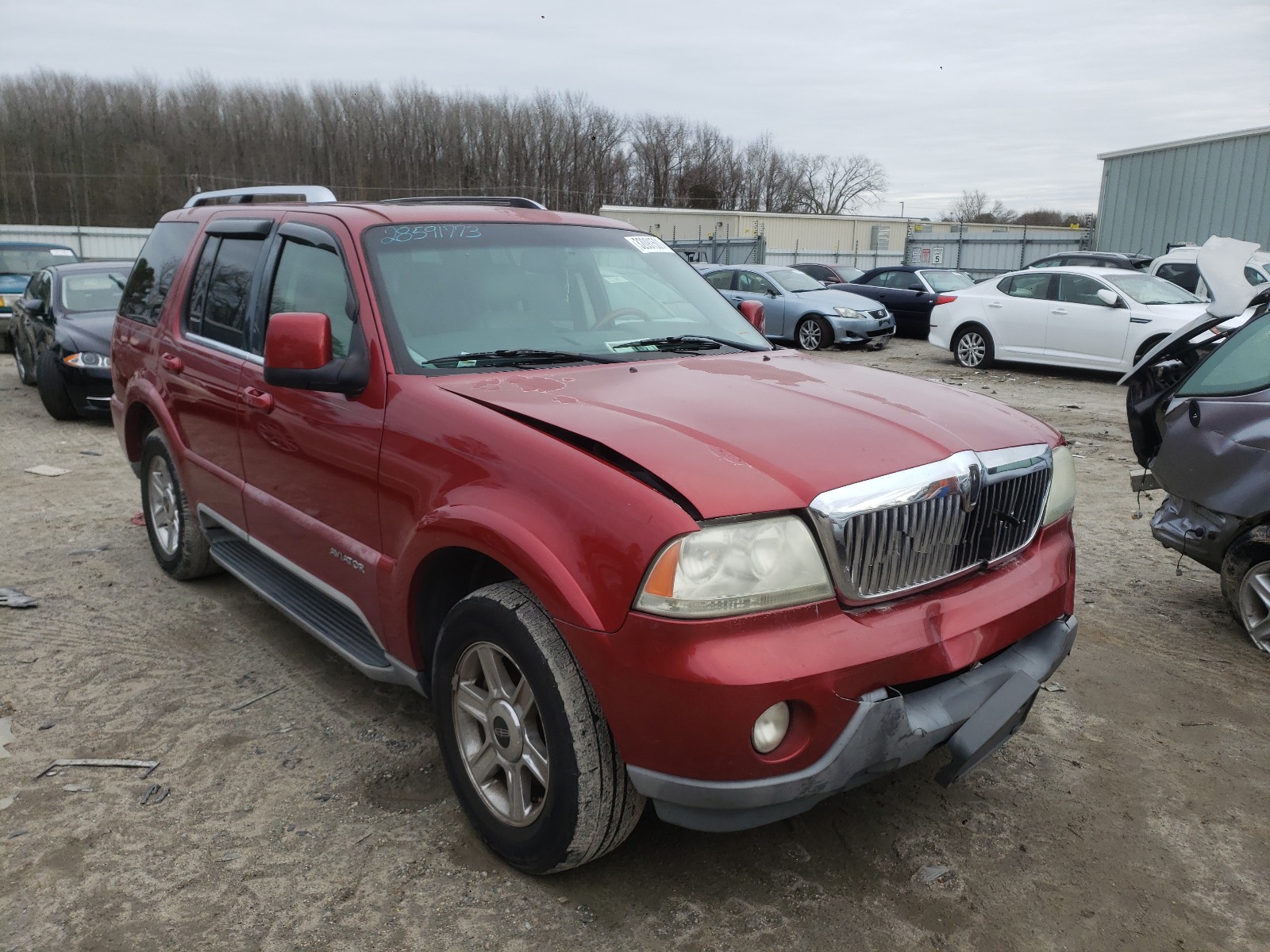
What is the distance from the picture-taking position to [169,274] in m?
4.86

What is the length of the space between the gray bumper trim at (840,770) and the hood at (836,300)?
48.7 ft

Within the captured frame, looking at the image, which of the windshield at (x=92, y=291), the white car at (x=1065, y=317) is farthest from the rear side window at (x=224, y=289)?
the white car at (x=1065, y=317)

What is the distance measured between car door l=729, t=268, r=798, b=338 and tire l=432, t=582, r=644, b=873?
14068 mm

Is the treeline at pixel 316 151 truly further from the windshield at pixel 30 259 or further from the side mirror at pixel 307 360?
the side mirror at pixel 307 360

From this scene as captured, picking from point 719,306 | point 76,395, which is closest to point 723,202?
point 76,395

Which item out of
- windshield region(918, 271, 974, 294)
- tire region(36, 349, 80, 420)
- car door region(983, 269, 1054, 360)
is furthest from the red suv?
windshield region(918, 271, 974, 294)

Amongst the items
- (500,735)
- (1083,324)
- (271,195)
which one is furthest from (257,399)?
(1083,324)

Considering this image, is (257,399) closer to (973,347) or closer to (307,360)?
(307,360)

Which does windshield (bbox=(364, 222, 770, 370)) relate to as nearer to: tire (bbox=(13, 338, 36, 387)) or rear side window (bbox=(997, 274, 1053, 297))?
tire (bbox=(13, 338, 36, 387))

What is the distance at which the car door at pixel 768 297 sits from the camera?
17.1m

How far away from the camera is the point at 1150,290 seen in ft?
44.0

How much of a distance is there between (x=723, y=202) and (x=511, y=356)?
75.7 metres

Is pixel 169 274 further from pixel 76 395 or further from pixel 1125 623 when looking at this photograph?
pixel 76 395

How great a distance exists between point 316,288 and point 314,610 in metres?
1.22
